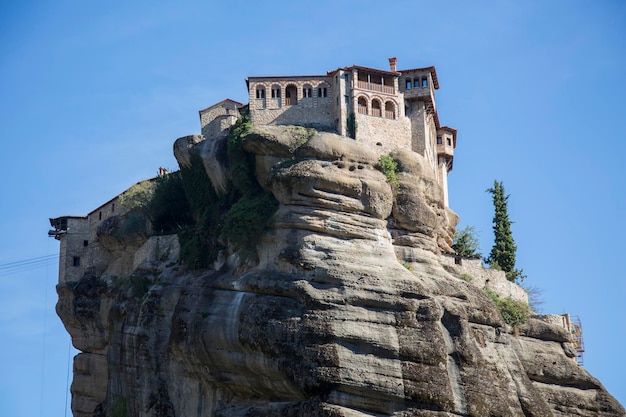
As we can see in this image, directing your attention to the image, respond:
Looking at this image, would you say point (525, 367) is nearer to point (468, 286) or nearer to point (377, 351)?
point (468, 286)

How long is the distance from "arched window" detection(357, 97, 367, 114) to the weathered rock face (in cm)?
370

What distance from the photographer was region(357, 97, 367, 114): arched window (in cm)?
6956

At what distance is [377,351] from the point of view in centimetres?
5862

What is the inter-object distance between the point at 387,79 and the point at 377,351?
1900cm

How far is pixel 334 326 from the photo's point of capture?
58969mm

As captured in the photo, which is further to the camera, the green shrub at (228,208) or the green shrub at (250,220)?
the green shrub at (228,208)

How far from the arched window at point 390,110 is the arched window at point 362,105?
1.37 meters

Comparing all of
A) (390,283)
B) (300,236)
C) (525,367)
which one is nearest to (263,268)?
(300,236)

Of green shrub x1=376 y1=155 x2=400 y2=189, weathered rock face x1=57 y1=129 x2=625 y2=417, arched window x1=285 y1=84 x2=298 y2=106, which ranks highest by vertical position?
arched window x1=285 y1=84 x2=298 y2=106

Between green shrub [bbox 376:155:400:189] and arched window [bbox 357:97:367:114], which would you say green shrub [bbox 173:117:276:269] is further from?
arched window [bbox 357:97:367:114]

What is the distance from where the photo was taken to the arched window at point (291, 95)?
231 feet

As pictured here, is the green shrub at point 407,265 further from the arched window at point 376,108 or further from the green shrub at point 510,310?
the arched window at point 376,108

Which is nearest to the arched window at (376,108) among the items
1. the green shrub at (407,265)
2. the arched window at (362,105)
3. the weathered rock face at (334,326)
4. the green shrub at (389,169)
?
the arched window at (362,105)

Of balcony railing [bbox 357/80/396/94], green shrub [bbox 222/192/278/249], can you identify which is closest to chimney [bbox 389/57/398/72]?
balcony railing [bbox 357/80/396/94]
